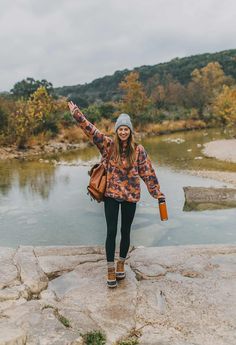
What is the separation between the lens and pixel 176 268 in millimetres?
4656

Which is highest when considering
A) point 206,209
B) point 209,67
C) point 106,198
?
point 209,67

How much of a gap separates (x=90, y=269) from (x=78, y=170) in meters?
12.5

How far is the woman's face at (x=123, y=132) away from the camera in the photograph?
3939 millimetres

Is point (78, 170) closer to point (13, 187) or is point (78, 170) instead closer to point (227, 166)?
point (13, 187)

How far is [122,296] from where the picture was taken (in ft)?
12.8

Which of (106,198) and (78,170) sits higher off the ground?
(106,198)

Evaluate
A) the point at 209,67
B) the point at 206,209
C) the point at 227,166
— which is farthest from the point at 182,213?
the point at 209,67

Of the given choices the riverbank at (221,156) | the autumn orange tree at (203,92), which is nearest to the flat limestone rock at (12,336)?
the riverbank at (221,156)

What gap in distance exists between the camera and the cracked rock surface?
10.6ft

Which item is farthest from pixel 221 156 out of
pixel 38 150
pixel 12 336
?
pixel 12 336

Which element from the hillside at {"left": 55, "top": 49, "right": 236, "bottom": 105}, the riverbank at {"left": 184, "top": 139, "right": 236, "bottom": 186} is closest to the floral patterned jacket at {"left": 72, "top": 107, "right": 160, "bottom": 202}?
the riverbank at {"left": 184, "top": 139, "right": 236, "bottom": 186}

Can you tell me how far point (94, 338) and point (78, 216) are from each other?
6038 millimetres

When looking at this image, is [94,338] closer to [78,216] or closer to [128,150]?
[128,150]

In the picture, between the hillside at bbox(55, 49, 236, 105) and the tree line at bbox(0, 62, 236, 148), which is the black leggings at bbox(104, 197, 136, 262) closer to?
the tree line at bbox(0, 62, 236, 148)
